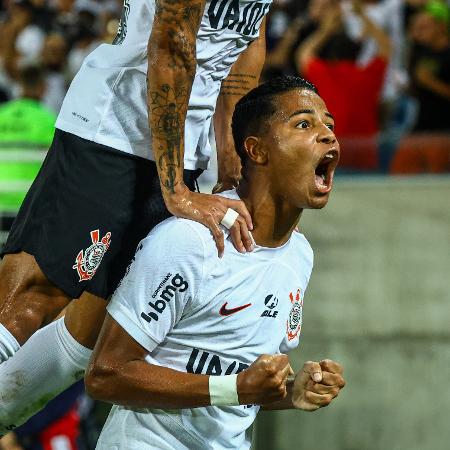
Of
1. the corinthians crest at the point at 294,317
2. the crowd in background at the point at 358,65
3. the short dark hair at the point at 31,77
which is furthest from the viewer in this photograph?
the short dark hair at the point at 31,77

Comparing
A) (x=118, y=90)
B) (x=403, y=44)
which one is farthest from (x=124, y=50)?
(x=403, y=44)

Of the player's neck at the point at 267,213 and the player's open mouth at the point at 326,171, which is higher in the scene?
the player's open mouth at the point at 326,171

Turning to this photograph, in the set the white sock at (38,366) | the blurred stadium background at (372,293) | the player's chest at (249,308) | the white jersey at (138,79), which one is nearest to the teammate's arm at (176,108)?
the player's chest at (249,308)

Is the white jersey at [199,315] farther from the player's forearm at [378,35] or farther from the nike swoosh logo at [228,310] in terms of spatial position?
the player's forearm at [378,35]

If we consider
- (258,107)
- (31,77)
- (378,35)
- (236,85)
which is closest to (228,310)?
(258,107)

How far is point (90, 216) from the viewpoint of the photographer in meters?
3.77

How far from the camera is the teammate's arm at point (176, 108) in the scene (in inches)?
136

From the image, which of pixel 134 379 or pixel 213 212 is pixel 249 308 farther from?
pixel 134 379

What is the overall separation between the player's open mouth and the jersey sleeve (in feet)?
1.33

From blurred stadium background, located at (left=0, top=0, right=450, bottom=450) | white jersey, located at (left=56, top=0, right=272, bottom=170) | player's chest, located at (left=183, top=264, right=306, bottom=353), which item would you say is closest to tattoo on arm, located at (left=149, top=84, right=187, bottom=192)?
white jersey, located at (left=56, top=0, right=272, bottom=170)

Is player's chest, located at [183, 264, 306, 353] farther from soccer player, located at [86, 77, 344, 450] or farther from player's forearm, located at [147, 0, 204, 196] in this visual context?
player's forearm, located at [147, 0, 204, 196]

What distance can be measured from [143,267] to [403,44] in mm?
5993

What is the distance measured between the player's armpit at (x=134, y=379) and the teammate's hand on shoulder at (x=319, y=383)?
0.88 ft

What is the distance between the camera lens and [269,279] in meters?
3.56
